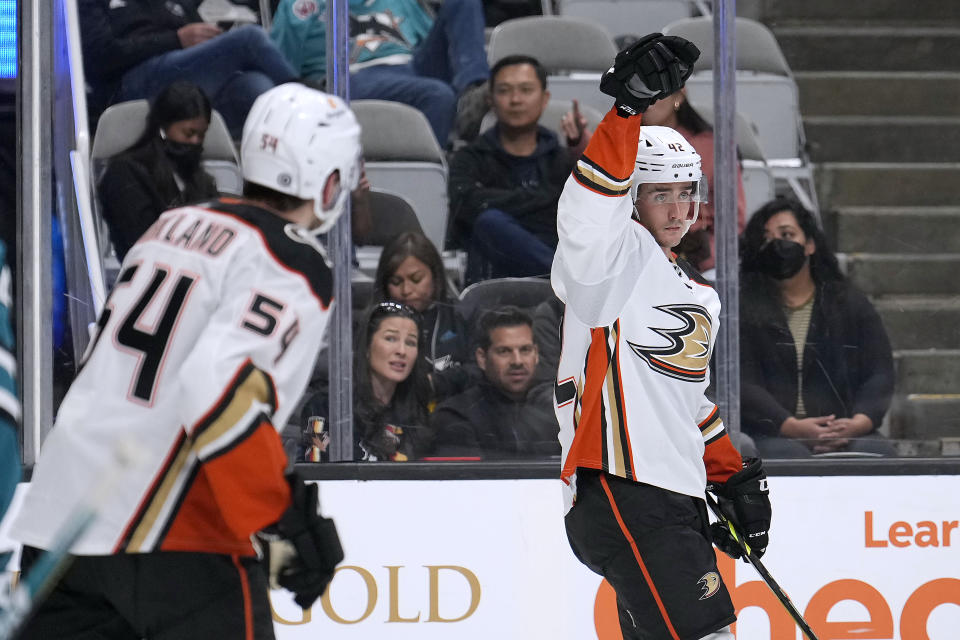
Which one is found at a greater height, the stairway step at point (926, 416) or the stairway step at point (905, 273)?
the stairway step at point (905, 273)

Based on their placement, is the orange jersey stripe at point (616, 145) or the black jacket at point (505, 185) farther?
the black jacket at point (505, 185)

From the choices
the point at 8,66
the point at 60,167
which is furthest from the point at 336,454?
the point at 8,66

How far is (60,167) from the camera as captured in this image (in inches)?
125

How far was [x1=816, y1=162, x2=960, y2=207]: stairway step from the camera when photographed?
11.3 feet

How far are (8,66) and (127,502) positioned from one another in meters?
1.79

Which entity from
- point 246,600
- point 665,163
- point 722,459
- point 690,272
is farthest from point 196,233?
point 722,459

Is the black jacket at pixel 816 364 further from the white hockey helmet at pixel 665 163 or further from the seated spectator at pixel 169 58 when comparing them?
the seated spectator at pixel 169 58

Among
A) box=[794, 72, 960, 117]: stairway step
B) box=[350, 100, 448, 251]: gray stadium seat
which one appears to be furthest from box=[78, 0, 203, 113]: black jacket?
box=[794, 72, 960, 117]: stairway step

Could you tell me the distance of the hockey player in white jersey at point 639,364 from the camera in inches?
86.6

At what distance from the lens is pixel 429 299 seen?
10.6 feet

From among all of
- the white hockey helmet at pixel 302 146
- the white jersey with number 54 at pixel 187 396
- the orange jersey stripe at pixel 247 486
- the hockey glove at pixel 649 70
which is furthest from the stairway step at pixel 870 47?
the orange jersey stripe at pixel 247 486

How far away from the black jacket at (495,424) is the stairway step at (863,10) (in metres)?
1.20

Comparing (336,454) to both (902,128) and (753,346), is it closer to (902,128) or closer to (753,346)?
(753,346)

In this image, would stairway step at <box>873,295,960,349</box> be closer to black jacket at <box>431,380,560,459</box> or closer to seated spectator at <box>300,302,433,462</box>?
black jacket at <box>431,380,560,459</box>
